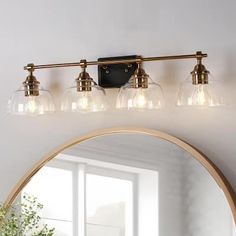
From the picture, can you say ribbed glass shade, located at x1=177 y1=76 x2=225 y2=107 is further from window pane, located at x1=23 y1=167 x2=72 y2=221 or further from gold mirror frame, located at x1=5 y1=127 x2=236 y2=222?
window pane, located at x1=23 y1=167 x2=72 y2=221

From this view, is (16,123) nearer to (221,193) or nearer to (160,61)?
(160,61)

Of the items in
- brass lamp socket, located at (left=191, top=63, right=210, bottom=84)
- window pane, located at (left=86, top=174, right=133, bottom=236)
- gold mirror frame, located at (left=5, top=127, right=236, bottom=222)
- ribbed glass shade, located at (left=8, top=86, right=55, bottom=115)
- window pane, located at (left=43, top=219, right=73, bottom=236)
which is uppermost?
brass lamp socket, located at (left=191, top=63, right=210, bottom=84)

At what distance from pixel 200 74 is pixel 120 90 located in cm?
25

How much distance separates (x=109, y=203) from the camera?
1.97 metres

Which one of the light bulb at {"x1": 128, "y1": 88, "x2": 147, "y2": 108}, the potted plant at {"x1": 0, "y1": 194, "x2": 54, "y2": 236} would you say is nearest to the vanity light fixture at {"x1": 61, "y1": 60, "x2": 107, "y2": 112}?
the light bulb at {"x1": 128, "y1": 88, "x2": 147, "y2": 108}

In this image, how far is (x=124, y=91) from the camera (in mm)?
1907

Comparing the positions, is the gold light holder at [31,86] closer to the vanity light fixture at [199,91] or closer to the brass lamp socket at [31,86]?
the brass lamp socket at [31,86]

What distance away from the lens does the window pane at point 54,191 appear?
80.6 inches

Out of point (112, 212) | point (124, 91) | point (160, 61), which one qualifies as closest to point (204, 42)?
point (160, 61)

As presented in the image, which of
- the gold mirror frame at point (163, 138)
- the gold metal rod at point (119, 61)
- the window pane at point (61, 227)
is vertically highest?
the gold metal rod at point (119, 61)

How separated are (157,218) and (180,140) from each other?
235 millimetres

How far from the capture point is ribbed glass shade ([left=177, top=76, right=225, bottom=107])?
6.03ft

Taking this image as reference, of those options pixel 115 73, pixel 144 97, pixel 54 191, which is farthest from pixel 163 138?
pixel 54 191

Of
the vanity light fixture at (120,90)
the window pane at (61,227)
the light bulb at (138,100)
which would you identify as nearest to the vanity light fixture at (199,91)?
the vanity light fixture at (120,90)
